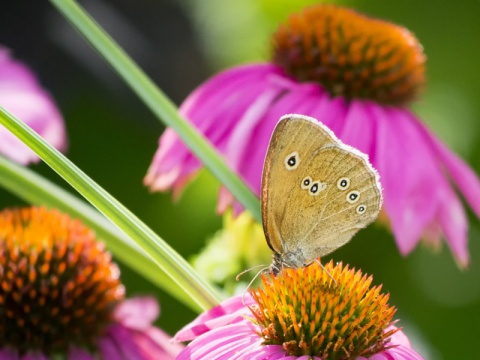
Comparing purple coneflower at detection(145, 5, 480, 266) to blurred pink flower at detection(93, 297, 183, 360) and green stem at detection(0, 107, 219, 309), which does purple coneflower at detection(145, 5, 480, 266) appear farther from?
green stem at detection(0, 107, 219, 309)

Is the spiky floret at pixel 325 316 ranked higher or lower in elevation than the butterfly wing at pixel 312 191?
lower

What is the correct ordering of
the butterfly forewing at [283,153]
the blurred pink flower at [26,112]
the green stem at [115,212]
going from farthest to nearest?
the blurred pink flower at [26,112] < the butterfly forewing at [283,153] < the green stem at [115,212]

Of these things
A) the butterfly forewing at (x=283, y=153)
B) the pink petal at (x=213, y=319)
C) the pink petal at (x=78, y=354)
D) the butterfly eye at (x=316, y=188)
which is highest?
Answer: the pink petal at (x=78, y=354)

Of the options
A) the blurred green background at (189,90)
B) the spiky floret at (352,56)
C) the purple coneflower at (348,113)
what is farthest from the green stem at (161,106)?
the blurred green background at (189,90)

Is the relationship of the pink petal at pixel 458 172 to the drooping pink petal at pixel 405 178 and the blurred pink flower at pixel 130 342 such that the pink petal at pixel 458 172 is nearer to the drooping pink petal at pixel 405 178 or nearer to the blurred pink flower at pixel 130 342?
the drooping pink petal at pixel 405 178

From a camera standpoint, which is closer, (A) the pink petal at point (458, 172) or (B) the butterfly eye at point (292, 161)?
(B) the butterfly eye at point (292, 161)

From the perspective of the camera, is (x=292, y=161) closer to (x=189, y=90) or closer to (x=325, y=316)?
(x=325, y=316)

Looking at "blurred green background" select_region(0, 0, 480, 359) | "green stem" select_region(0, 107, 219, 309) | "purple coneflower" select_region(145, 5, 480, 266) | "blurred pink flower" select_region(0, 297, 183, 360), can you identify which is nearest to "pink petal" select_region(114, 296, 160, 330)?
"blurred pink flower" select_region(0, 297, 183, 360)
